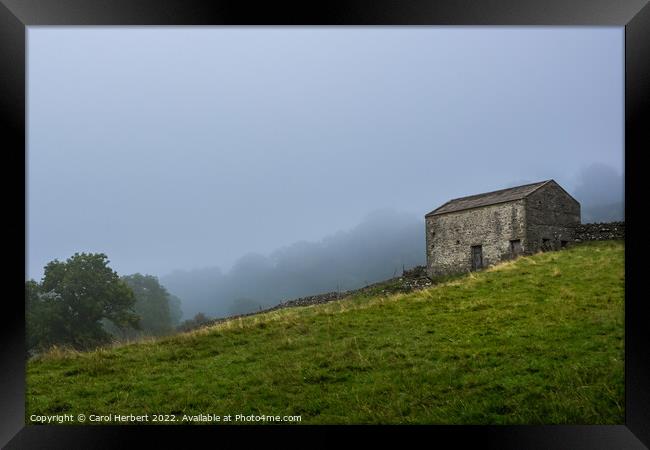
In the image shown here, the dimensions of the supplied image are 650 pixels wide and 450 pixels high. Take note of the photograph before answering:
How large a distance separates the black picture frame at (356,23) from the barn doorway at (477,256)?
7.94 m

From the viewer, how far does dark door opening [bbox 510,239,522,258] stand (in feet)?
36.3

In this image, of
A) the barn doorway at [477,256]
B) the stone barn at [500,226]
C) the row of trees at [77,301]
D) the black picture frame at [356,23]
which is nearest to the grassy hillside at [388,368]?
the black picture frame at [356,23]

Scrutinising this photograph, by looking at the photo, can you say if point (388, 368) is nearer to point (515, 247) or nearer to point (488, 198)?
point (515, 247)

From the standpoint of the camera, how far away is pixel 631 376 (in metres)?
3.71

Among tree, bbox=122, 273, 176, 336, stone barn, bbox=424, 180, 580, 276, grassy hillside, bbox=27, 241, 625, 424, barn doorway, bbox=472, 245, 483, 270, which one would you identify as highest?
stone barn, bbox=424, 180, 580, 276

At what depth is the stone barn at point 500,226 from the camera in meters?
11.1

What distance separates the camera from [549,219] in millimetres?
11258

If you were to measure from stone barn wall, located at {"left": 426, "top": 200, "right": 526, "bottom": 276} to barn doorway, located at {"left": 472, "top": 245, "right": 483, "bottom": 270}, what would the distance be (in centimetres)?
8

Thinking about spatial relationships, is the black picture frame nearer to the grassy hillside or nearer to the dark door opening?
the grassy hillside

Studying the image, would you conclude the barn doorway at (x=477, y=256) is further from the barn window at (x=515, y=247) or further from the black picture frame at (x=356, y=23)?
the black picture frame at (x=356, y=23)

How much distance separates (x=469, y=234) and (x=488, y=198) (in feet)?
3.53

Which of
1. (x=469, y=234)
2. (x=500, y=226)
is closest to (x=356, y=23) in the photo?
(x=500, y=226)

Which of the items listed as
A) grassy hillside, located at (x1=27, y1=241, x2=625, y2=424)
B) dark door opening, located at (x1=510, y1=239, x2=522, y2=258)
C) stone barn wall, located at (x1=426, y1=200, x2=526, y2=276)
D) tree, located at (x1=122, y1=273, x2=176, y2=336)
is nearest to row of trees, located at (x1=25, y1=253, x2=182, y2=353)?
tree, located at (x1=122, y1=273, x2=176, y2=336)

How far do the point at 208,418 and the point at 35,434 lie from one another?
145cm
